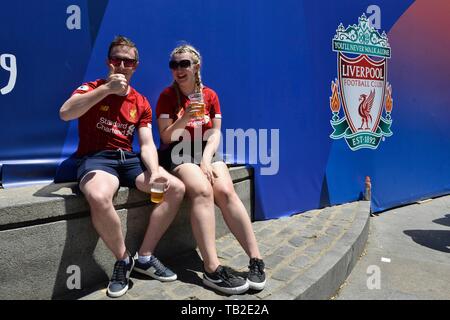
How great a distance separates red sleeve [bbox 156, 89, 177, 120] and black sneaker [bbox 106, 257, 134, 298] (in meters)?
1.10

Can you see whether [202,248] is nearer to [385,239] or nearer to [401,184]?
[385,239]

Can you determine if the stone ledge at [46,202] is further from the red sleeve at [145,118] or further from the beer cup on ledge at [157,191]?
the red sleeve at [145,118]

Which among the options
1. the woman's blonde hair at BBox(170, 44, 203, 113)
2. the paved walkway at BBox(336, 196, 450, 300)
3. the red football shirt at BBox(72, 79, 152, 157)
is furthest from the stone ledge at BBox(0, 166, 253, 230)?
the paved walkway at BBox(336, 196, 450, 300)

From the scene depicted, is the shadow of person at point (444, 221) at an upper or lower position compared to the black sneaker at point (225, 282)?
lower

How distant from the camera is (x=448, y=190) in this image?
5871mm

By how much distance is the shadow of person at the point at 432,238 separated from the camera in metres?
3.76

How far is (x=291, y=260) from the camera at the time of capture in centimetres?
283

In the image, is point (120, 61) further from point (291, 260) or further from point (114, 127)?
point (291, 260)

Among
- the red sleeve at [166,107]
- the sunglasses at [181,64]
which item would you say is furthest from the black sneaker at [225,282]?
the sunglasses at [181,64]

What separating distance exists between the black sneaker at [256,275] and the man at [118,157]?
0.53 m

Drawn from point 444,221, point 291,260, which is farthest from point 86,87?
point 444,221

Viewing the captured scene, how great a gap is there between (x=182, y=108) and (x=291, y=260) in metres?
1.43
